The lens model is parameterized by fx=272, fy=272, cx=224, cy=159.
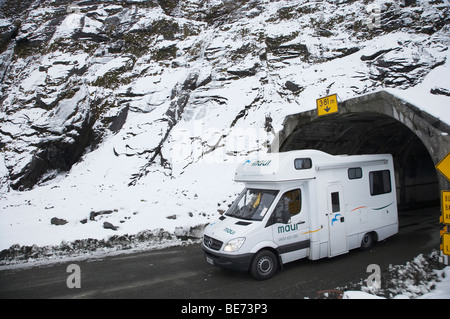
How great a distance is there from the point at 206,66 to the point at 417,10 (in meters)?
18.8

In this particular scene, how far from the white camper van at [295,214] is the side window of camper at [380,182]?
59 millimetres

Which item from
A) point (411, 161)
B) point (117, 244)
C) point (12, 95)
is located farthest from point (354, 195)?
point (12, 95)

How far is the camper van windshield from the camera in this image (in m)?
Result: 6.94

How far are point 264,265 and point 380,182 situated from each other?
514 centimetres

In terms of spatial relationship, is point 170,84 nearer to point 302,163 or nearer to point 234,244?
point 302,163

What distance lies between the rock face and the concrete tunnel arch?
5.92m

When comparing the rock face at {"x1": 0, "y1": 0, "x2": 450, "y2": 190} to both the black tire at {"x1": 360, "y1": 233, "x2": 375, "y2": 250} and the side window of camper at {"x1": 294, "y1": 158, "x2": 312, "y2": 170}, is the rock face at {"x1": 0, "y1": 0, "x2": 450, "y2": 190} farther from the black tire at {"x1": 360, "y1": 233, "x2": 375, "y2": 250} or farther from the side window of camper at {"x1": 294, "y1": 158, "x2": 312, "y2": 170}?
the side window of camper at {"x1": 294, "y1": 158, "x2": 312, "y2": 170}

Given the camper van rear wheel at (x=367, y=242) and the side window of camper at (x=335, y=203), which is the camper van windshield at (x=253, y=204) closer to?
the side window of camper at (x=335, y=203)

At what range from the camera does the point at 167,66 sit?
25.2 meters

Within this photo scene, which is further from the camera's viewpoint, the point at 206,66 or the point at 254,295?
the point at 206,66
